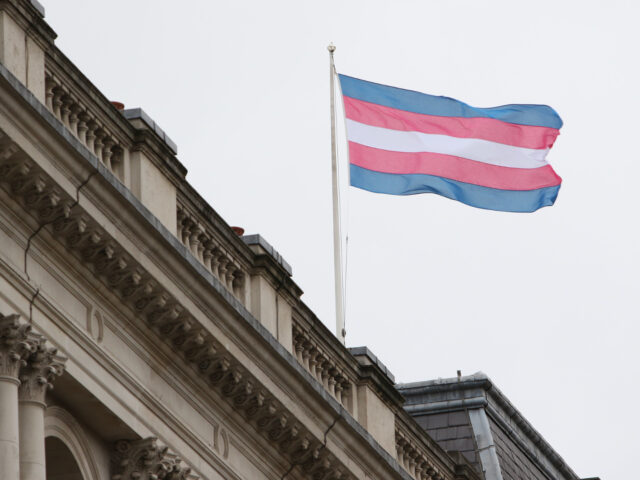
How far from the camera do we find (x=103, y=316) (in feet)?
77.0

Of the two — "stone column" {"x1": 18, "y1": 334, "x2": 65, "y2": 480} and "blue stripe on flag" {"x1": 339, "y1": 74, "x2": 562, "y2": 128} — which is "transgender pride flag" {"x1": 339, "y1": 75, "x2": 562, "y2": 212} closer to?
"blue stripe on flag" {"x1": 339, "y1": 74, "x2": 562, "y2": 128}

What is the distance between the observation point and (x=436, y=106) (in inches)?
1441

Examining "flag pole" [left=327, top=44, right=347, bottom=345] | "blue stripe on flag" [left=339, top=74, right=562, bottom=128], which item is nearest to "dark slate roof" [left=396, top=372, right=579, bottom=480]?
"blue stripe on flag" [left=339, top=74, right=562, bottom=128]

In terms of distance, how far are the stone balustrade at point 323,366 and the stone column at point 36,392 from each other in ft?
19.6

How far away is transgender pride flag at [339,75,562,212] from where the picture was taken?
35281mm

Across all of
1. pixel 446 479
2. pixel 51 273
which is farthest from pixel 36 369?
pixel 446 479

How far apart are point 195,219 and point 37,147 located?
404cm

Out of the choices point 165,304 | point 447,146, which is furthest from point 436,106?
point 165,304

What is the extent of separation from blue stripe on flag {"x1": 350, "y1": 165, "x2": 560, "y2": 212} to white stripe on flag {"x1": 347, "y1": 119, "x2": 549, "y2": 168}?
1.70 ft

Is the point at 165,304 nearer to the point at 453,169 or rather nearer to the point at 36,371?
the point at 36,371

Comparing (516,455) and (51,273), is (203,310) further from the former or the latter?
(516,455)

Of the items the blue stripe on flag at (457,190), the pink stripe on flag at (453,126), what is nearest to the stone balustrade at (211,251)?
the blue stripe on flag at (457,190)

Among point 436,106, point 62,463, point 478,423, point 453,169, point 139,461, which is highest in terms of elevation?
point 436,106

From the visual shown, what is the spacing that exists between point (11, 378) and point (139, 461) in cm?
279
